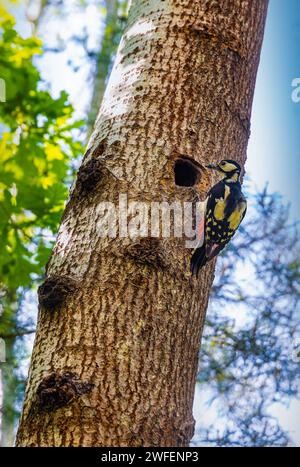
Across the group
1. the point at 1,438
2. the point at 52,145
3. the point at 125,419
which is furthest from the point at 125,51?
the point at 1,438

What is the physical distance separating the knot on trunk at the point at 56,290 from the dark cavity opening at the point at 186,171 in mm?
629

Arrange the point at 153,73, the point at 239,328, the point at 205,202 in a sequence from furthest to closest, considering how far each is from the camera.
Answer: the point at 239,328
the point at 153,73
the point at 205,202

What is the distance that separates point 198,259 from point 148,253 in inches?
7.8

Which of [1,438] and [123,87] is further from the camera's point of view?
[1,438]

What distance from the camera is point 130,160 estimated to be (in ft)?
7.70

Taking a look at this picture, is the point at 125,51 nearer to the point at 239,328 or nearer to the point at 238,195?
the point at 238,195

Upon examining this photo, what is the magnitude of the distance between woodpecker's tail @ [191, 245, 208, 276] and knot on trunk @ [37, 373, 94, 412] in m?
0.57

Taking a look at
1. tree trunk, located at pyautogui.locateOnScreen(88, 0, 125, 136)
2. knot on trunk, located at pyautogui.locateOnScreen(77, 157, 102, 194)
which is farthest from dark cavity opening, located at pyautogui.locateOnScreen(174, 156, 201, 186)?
tree trunk, located at pyautogui.locateOnScreen(88, 0, 125, 136)

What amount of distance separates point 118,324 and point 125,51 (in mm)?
1362

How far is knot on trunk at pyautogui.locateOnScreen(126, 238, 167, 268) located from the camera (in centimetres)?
213

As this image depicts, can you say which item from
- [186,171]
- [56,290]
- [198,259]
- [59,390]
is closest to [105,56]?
[186,171]

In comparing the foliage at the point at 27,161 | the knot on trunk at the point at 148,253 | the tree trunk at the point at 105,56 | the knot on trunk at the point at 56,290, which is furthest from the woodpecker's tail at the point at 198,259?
the tree trunk at the point at 105,56

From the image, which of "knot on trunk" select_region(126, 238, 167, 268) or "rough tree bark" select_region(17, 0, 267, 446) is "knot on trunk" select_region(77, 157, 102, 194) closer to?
"rough tree bark" select_region(17, 0, 267, 446)

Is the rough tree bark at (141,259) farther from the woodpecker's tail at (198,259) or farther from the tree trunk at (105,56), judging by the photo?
the tree trunk at (105,56)
